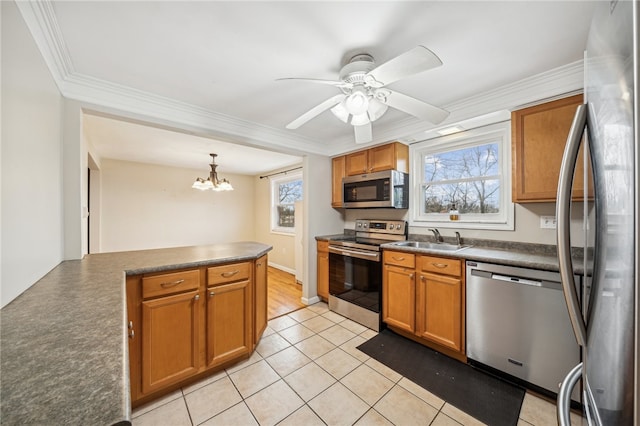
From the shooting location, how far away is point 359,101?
1.51 meters

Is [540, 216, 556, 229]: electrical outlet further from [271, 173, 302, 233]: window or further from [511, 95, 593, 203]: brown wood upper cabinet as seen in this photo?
[271, 173, 302, 233]: window

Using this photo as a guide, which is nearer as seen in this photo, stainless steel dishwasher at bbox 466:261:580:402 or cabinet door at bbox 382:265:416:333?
stainless steel dishwasher at bbox 466:261:580:402

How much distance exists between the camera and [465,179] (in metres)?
2.59

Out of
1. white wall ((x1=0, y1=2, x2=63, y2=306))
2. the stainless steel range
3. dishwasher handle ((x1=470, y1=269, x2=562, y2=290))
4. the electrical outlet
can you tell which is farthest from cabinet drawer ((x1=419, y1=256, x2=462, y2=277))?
white wall ((x1=0, y1=2, x2=63, y2=306))

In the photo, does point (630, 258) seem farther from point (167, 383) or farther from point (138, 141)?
point (138, 141)

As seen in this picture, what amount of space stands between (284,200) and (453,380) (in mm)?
4424

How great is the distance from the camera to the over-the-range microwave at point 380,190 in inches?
109

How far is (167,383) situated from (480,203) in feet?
10.2

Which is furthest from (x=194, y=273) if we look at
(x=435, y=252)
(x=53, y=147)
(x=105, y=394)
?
(x=435, y=252)

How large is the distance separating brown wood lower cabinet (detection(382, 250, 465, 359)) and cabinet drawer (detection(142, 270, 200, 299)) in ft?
5.86

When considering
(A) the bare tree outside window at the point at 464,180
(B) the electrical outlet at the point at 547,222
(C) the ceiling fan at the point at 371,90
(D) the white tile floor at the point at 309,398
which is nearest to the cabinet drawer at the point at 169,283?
(D) the white tile floor at the point at 309,398

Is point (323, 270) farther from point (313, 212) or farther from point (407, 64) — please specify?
point (407, 64)

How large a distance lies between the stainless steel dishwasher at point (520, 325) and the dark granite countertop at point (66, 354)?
7.05 ft

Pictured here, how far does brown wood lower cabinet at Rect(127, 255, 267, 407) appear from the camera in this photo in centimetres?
153
